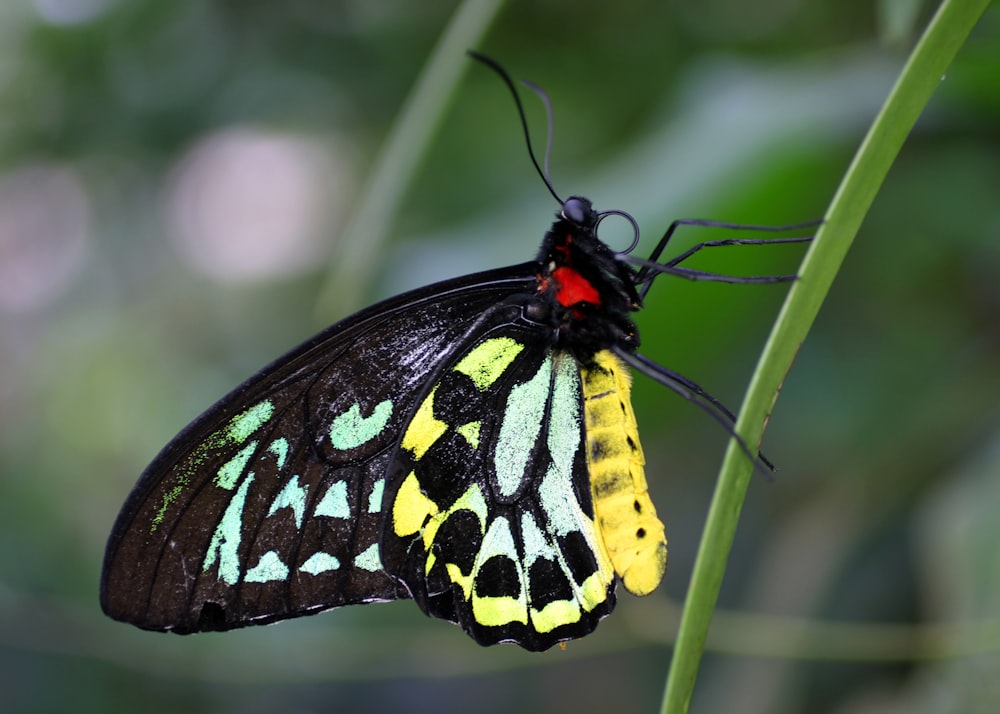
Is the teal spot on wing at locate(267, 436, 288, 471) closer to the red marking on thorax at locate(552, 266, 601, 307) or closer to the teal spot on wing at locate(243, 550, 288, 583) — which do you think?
the teal spot on wing at locate(243, 550, 288, 583)

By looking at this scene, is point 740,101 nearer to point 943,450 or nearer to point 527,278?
point 527,278

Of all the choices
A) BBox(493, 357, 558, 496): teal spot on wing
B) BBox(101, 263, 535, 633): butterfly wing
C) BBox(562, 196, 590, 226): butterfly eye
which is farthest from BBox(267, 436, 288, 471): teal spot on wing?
BBox(562, 196, 590, 226): butterfly eye

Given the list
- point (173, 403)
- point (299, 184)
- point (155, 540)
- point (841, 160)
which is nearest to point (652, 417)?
point (841, 160)

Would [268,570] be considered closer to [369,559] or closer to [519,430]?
[369,559]

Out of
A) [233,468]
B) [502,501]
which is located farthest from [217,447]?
[502,501]

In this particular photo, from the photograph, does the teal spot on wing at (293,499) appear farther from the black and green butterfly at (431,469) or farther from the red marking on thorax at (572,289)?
the red marking on thorax at (572,289)

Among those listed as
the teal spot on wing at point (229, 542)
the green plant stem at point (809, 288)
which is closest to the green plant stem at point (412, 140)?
the teal spot on wing at point (229, 542)
